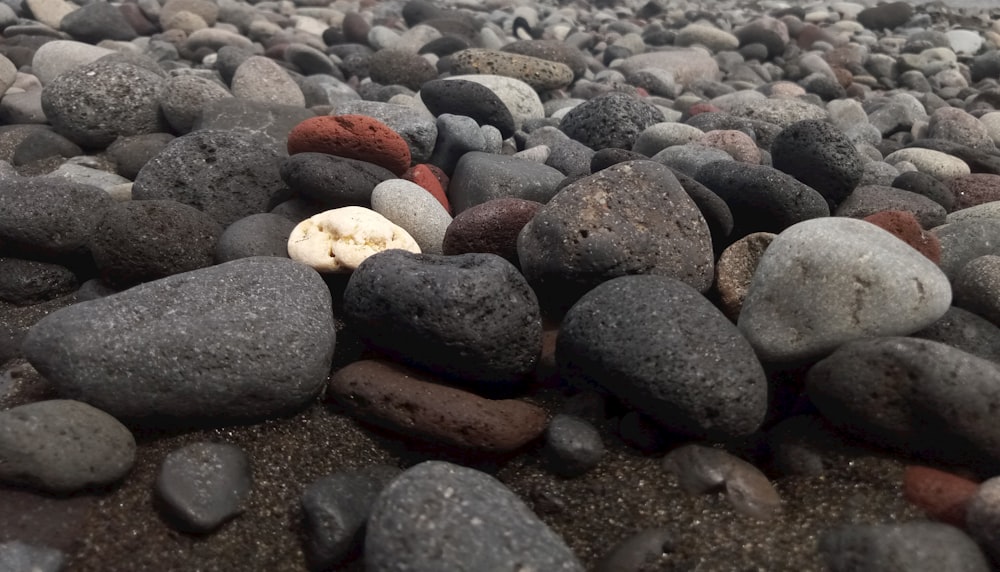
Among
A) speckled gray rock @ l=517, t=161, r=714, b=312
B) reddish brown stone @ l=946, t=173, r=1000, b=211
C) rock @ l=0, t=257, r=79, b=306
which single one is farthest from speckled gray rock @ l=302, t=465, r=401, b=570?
reddish brown stone @ l=946, t=173, r=1000, b=211

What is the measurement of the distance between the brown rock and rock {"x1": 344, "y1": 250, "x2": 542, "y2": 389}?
34.7 inches

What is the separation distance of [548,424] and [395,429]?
Answer: 581 millimetres

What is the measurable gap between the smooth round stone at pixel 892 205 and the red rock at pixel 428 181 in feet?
7.38

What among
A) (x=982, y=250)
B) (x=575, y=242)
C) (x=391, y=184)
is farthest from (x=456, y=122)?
(x=982, y=250)

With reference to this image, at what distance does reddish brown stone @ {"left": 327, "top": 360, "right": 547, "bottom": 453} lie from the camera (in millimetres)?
2586

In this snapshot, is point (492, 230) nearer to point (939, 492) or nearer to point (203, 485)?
point (203, 485)

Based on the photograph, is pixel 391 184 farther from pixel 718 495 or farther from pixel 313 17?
pixel 313 17

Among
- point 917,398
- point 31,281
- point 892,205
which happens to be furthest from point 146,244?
point 892,205

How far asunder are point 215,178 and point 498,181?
63.2 inches

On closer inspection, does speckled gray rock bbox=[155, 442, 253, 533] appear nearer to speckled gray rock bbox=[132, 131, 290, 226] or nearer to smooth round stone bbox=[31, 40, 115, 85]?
speckled gray rock bbox=[132, 131, 290, 226]

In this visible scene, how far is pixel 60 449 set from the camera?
2.32 m

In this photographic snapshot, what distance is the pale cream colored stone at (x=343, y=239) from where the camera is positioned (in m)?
3.31

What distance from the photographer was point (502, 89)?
632 cm

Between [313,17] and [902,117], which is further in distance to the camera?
[313,17]
